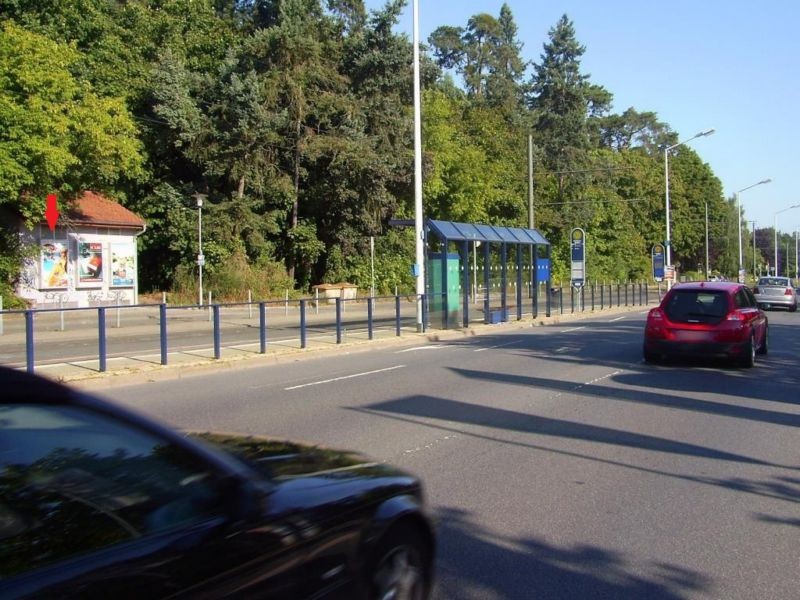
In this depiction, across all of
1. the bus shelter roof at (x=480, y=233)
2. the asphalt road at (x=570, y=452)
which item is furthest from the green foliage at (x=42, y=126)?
the asphalt road at (x=570, y=452)

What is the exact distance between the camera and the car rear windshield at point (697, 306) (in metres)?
14.4

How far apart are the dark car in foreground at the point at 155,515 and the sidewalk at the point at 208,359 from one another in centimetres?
827

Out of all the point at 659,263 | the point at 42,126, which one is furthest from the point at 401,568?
the point at 659,263

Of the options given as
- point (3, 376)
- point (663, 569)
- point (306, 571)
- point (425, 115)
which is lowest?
point (663, 569)

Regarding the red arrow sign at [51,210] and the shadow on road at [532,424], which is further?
the red arrow sign at [51,210]

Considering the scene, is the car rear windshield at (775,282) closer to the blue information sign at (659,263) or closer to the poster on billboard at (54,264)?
the blue information sign at (659,263)

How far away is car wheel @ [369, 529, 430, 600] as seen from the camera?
3.49 meters

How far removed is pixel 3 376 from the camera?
8.54ft

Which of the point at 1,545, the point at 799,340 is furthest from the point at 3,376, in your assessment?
the point at 799,340

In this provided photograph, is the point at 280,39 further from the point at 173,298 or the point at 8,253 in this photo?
the point at 8,253

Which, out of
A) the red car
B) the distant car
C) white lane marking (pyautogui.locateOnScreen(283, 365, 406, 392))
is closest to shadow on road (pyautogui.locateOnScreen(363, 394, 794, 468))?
white lane marking (pyautogui.locateOnScreen(283, 365, 406, 392))

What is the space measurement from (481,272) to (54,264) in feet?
65.9

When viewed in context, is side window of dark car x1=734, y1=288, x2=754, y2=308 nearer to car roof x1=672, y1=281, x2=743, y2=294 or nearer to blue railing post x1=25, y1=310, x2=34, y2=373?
car roof x1=672, y1=281, x2=743, y2=294

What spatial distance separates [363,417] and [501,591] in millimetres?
5369
